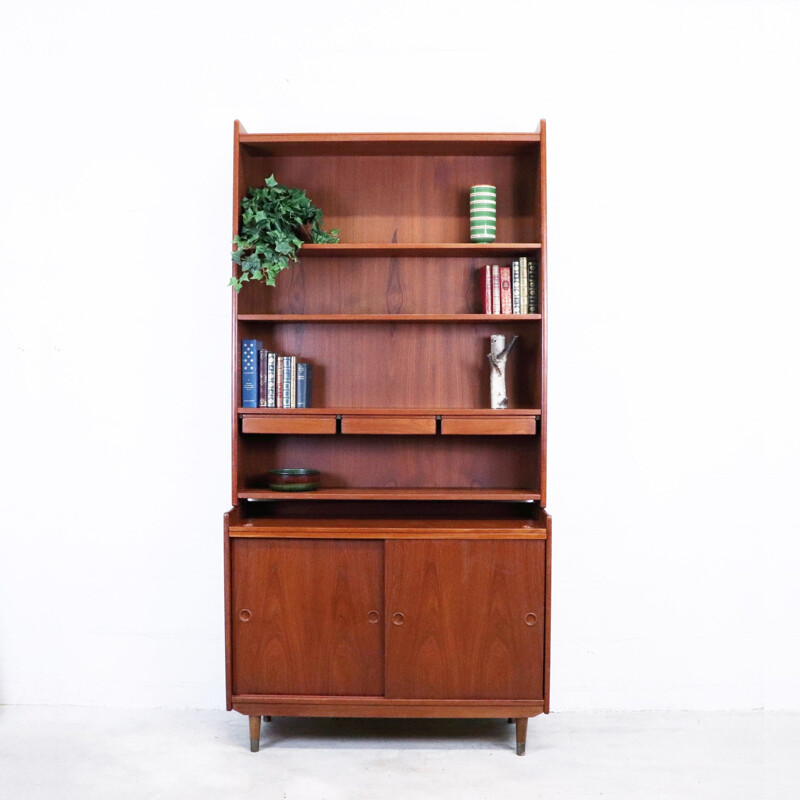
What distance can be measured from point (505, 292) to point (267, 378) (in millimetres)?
1033

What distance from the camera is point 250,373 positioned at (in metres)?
3.44

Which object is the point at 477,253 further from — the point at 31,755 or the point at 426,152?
the point at 31,755

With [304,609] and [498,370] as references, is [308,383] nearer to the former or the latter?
[498,370]

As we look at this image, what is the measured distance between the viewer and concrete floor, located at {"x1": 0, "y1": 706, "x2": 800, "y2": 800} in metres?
3.00

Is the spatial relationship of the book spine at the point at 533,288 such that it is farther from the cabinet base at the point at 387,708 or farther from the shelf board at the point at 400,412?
the cabinet base at the point at 387,708

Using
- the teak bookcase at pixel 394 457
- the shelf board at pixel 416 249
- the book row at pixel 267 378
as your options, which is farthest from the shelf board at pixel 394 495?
the shelf board at pixel 416 249

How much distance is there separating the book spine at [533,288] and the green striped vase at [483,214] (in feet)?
0.64

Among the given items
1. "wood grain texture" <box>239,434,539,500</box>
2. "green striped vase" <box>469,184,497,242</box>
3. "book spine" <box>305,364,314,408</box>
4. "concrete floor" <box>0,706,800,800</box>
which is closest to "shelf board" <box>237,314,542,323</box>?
"book spine" <box>305,364,314,408</box>

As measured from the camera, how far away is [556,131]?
3.76 metres

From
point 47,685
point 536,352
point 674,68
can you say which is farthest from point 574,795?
point 674,68

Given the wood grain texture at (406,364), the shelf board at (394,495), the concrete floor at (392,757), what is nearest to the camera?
the concrete floor at (392,757)

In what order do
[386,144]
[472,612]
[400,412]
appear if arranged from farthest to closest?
1. [386,144]
2. [400,412]
3. [472,612]

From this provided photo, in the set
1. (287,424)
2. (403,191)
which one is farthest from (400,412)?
(403,191)

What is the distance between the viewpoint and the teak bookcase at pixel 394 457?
3273 millimetres
